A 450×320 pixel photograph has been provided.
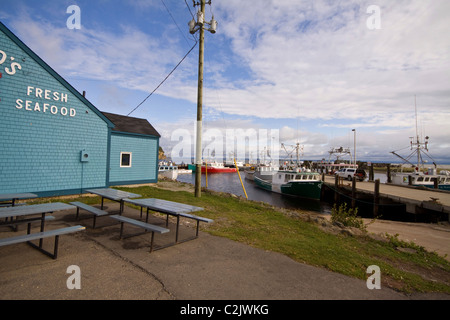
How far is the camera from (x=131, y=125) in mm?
16734

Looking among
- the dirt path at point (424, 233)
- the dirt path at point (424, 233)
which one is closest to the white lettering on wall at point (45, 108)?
the dirt path at point (424, 233)

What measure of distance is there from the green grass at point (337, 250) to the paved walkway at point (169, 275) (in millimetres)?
413

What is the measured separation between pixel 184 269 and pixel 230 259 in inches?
37.6

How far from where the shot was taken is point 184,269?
396 cm

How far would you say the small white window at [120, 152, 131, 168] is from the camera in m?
15.0

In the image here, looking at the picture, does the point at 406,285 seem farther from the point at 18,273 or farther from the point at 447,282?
the point at 18,273

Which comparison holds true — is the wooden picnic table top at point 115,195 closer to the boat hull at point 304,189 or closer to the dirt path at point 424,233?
the dirt path at point 424,233

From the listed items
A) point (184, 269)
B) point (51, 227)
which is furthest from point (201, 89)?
point (184, 269)

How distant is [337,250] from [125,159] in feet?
45.1

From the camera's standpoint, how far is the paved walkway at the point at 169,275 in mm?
3193

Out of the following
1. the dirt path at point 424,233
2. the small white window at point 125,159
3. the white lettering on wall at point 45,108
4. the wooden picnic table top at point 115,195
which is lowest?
the dirt path at point 424,233

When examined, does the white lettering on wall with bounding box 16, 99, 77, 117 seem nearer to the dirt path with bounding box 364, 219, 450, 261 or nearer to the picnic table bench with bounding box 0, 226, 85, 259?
the picnic table bench with bounding box 0, 226, 85, 259

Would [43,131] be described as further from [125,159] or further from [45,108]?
[125,159]

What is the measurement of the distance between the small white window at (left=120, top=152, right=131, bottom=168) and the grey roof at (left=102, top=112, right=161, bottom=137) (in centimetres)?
156
